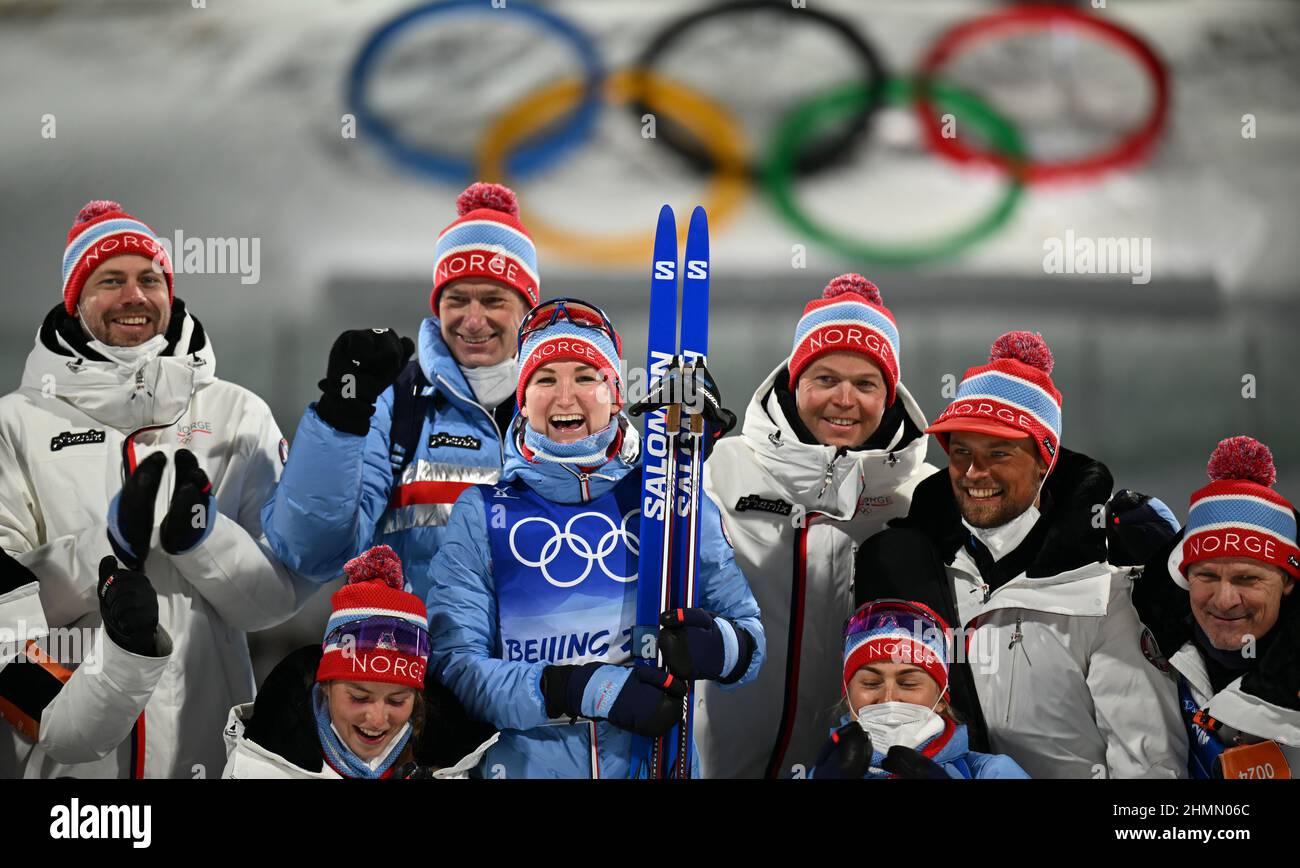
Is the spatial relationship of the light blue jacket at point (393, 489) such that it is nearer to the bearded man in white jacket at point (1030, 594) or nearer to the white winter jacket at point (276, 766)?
the white winter jacket at point (276, 766)

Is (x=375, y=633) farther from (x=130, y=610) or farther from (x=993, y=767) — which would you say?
(x=993, y=767)

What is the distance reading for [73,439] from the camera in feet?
12.0

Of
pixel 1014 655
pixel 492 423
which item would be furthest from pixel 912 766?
pixel 492 423

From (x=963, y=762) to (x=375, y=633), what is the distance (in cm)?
127

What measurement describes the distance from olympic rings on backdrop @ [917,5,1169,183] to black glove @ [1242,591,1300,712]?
7.25 feet

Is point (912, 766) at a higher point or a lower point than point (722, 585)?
lower

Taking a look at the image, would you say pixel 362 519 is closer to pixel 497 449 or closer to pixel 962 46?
pixel 497 449

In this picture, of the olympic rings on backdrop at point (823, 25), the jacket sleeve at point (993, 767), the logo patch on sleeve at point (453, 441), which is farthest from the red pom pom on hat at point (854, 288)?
the olympic rings on backdrop at point (823, 25)

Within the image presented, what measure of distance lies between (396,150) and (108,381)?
6.03 feet

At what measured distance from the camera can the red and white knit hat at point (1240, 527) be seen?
11.1ft

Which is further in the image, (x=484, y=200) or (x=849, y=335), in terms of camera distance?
(x=484, y=200)

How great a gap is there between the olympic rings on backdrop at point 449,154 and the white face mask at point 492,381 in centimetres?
163

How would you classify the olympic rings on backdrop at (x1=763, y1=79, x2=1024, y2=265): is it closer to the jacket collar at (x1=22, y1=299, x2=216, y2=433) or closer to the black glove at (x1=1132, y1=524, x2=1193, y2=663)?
the black glove at (x1=1132, y1=524, x2=1193, y2=663)
